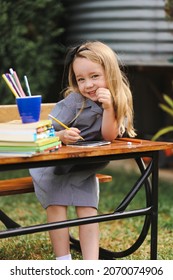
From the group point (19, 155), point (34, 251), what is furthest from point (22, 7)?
point (19, 155)

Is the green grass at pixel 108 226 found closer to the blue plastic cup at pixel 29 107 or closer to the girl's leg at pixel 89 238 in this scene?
the girl's leg at pixel 89 238

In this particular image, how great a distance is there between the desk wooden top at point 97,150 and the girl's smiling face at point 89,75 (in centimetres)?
31

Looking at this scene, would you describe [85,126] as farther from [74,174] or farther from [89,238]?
[89,238]

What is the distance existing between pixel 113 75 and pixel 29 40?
423cm

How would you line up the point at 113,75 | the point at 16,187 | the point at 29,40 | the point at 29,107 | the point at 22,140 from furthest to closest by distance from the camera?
the point at 29,40, the point at 16,187, the point at 113,75, the point at 29,107, the point at 22,140

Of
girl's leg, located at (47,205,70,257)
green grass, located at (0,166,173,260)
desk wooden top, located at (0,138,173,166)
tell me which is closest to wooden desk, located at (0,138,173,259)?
desk wooden top, located at (0,138,173,166)

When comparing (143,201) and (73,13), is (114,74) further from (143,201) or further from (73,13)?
(73,13)

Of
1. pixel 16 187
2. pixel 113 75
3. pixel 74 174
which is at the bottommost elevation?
pixel 16 187

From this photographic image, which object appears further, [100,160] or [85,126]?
[85,126]

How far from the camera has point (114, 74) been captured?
377cm

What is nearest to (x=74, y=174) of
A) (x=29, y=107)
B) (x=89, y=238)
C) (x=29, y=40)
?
(x=89, y=238)

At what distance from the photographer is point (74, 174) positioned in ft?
12.4

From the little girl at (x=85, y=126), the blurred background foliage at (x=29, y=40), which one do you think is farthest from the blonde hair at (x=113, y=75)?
the blurred background foliage at (x=29, y=40)

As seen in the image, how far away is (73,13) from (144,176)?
4.99 meters
